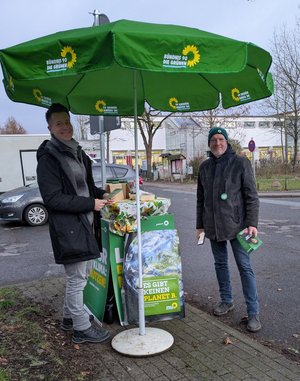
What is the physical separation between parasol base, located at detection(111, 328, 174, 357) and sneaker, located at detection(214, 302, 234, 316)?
0.85 meters

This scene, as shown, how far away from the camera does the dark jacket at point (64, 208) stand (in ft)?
10.9

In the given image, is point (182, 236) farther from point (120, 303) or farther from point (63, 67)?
point (63, 67)

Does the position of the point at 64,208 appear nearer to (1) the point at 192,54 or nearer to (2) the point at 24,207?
(1) the point at 192,54

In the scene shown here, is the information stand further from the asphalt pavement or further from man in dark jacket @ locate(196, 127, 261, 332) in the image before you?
man in dark jacket @ locate(196, 127, 261, 332)

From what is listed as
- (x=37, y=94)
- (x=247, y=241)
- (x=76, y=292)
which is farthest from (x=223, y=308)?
(x=37, y=94)

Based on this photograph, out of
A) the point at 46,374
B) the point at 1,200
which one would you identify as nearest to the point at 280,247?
the point at 46,374

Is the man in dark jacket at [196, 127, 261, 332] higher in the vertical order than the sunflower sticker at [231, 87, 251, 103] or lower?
lower

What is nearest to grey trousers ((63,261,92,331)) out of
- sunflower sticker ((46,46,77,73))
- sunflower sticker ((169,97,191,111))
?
sunflower sticker ((46,46,77,73))

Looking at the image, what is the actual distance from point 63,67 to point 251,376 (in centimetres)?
256

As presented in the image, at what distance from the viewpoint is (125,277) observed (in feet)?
12.4

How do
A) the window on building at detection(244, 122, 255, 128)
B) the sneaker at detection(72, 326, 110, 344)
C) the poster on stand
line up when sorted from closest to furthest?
the sneaker at detection(72, 326, 110, 344)
the poster on stand
the window on building at detection(244, 122, 255, 128)

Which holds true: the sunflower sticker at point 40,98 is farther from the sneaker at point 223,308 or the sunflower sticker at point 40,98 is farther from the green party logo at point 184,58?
the sneaker at point 223,308

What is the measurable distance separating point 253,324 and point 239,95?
2245mm

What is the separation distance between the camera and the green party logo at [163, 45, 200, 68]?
2.54 meters
